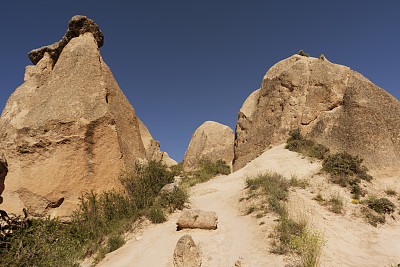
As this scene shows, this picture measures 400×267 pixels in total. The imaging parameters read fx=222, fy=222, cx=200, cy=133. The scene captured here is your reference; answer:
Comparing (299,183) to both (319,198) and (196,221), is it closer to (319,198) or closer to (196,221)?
(319,198)

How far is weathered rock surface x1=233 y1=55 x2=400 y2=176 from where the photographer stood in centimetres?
1059

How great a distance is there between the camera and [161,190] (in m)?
6.70

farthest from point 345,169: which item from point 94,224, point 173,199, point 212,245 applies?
point 94,224

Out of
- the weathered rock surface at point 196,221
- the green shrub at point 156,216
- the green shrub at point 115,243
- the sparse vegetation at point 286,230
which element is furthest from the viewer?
the green shrub at point 156,216

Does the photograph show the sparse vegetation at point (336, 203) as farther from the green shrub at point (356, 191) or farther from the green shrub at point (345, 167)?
the green shrub at point (345, 167)

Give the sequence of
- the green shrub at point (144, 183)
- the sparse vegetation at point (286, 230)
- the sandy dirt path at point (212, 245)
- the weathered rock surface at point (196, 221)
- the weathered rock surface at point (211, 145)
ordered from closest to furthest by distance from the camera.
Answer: the sparse vegetation at point (286, 230), the sandy dirt path at point (212, 245), the weathered rock surface at point (196, 221), the green shrub at point (144, 183), the weathered rock surface at point (211, 145)

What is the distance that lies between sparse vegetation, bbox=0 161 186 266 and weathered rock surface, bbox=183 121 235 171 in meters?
14.4

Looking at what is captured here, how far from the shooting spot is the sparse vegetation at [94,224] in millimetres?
2994

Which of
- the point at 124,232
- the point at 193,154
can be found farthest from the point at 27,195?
the point at 193,154

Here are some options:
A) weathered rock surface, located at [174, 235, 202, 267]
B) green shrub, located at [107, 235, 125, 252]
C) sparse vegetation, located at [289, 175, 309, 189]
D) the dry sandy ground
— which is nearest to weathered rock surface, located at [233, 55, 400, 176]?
sparse vegetation, located at [289, 175, 309, 189]

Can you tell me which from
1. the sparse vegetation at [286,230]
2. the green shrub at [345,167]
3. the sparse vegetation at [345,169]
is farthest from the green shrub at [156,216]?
the green shrub at [345,167]

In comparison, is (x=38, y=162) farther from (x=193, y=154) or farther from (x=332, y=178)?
(x=193, y=154)

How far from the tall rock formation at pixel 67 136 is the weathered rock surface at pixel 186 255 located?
3.14 metres

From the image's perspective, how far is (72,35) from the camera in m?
7.84
